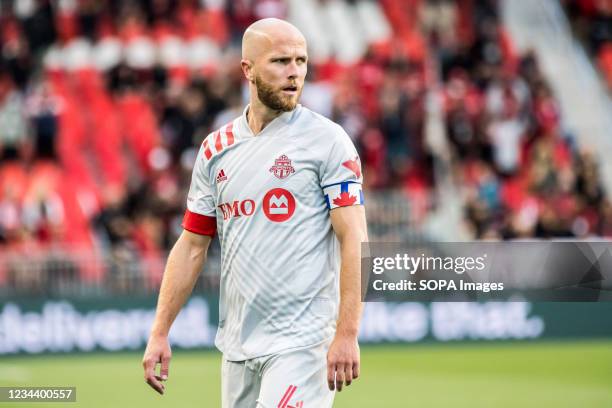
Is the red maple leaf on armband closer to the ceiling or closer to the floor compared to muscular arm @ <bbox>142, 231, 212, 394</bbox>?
closer to the ceiling

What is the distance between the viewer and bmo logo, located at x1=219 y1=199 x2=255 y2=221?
19.7 ft

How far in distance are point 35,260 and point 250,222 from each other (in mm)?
11651

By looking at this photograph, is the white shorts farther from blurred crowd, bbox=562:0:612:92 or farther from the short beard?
blurred crowd, bbox=562:0:612:92

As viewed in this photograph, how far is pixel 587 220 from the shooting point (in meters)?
18.9

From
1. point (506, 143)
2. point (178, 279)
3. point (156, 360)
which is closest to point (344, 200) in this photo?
point (178, 279)

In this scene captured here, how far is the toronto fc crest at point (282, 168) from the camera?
592cm

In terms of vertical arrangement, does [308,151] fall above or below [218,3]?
below

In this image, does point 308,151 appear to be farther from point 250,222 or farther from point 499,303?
point 499,303

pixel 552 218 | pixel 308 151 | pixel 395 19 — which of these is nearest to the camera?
pixel 308 151

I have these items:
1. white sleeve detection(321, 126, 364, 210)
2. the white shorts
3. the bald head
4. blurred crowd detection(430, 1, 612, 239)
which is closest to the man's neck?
the bald head

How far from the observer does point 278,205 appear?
5.95 m

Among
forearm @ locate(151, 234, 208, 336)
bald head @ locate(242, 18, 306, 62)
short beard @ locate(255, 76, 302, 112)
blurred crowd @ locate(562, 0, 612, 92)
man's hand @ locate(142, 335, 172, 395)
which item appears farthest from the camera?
blurred crowd @ locate(562, 0, 612, 92)

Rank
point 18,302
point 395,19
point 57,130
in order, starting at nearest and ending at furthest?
point 18,302 → point 57,130 → point 395,19

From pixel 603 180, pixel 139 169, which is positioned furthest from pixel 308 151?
pixel 603 180
